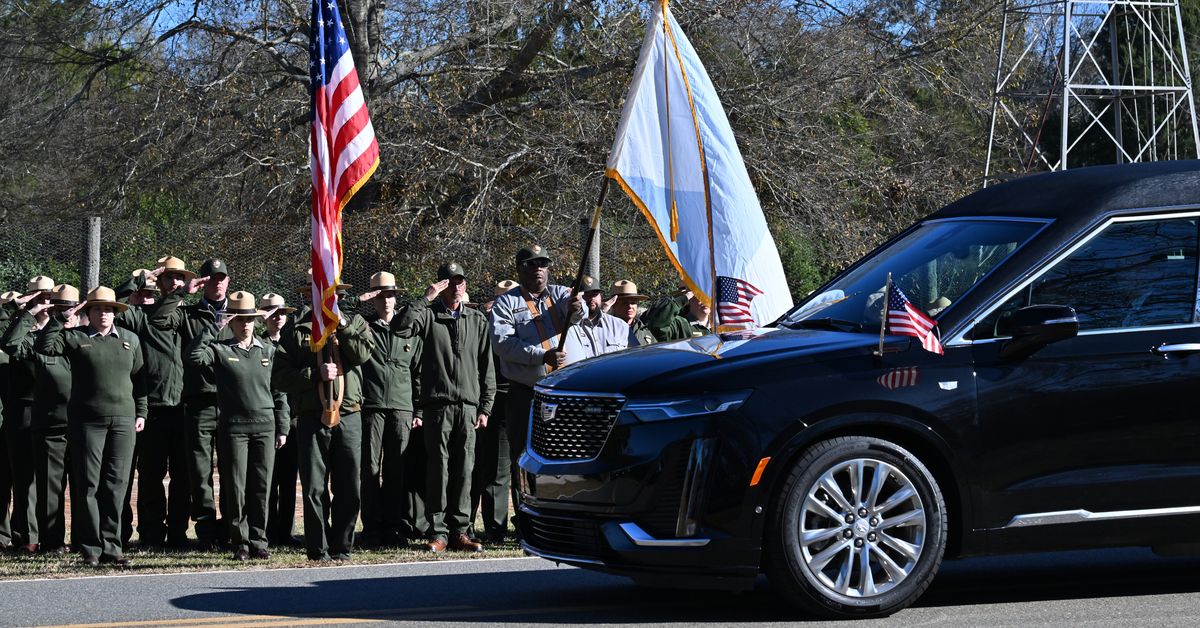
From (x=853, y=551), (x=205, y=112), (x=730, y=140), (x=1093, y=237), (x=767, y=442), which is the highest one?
(x=205, y=112)

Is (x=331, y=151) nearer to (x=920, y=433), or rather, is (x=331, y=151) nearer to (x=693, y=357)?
(x=693, y=357)

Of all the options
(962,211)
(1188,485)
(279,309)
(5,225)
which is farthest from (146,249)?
(1188,485)

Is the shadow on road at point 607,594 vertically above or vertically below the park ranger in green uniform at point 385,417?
below

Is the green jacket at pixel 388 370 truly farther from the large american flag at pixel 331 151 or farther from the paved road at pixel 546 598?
the paved road at pixel 546 598

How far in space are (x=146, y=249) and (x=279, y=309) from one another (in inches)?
110

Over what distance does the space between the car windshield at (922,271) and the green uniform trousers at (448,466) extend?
166 inches

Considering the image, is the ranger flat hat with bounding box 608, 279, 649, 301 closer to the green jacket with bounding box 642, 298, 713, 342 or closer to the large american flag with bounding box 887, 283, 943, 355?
the green jacket with bounding box 642, 298, 713, 342

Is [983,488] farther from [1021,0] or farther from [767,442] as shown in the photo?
[1021,0]

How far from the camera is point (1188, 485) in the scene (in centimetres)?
732

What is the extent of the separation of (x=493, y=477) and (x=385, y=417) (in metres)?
1.05

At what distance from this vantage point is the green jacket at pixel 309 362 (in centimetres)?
1068

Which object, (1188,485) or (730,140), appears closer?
(1188,485)

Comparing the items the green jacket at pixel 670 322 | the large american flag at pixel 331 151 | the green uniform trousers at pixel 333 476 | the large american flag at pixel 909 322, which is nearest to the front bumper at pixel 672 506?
the large american flag at pixel 909 322

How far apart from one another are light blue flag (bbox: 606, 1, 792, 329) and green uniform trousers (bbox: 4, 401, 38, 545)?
5.40 meters
